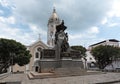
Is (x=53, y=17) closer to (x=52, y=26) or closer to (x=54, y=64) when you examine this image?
(x=52, y=26)

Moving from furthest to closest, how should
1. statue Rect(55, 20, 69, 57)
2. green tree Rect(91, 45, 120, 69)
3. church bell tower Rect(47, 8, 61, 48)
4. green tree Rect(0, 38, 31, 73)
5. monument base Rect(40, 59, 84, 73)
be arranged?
church bell tower Rect(47, 8, 61, 48) < green tree Rect(91, 45, 120, 69) < green tree Rect(0, 38, 31, 73) < statue Rect(55, 20, 69, 57) < monument base Rect(40, 59, 84, 73)

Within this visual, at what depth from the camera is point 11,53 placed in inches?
1430

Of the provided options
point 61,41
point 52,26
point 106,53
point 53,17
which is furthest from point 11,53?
point 53,17

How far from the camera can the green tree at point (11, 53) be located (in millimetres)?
35906

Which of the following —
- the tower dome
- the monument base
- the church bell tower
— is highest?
the tower dome

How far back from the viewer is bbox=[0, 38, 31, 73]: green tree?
35906 millimetres

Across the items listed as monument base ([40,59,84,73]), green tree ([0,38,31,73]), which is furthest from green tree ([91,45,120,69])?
monument base ([40,59,84,73])

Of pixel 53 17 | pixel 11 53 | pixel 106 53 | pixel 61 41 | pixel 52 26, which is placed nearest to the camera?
pixel 61 41

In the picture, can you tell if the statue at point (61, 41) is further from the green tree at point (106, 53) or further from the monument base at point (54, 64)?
the green tree at point (106, 53)

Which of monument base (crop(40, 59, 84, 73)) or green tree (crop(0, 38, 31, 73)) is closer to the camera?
monument base (crop(40, 59, 84, 73))

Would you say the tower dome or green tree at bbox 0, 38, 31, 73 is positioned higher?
the tower dome

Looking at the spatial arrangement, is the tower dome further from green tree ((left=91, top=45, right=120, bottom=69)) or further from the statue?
the statue

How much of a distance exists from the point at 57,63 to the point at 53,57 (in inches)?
35.4

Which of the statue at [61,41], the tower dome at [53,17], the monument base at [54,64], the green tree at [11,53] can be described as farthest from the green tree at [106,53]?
the monument base at [54,64]
